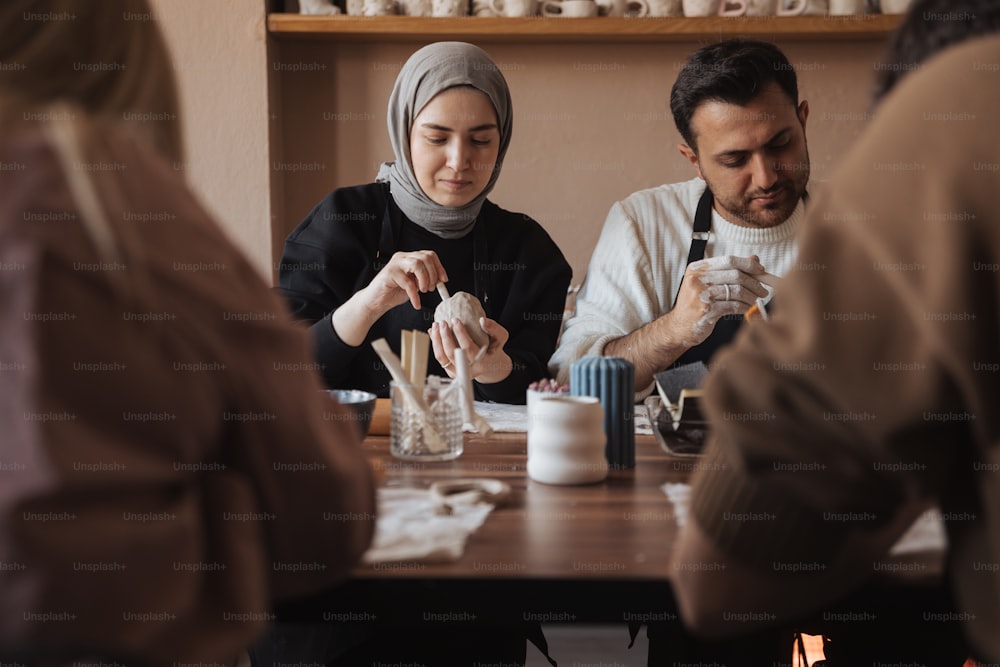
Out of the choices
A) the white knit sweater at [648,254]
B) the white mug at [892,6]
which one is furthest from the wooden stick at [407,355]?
the white mug at [892,6]

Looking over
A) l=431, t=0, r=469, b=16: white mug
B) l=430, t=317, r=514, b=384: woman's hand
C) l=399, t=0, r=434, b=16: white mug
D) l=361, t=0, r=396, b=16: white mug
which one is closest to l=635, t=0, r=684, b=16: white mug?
l=431, t=0, r=469, b=16: white mug

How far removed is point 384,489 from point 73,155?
2.65ft

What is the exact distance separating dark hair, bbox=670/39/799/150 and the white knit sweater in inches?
12.8

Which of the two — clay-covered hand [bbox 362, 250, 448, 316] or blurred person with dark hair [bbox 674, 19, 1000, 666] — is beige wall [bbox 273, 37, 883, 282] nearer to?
clay-covered hand [bbox 362, 250, 448, 316]

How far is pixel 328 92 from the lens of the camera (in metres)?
3.78

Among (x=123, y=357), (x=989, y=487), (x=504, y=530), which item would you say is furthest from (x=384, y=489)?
(x=989, y=487)

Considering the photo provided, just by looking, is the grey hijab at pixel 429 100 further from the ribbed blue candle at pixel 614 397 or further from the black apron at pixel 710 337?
the ribbed blue candle at pixel 614 397

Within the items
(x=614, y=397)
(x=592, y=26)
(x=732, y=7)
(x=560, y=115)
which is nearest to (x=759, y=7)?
(x=732, y=7)

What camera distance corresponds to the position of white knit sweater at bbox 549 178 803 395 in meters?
2.78

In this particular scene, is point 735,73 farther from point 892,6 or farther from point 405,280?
point 892,6

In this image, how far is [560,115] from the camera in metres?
3.79

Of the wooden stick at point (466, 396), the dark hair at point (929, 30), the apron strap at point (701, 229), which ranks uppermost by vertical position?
the dark hair at point (929, 30)

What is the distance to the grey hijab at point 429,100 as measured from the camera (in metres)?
2.51

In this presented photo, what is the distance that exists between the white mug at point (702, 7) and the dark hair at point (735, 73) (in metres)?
0.82
